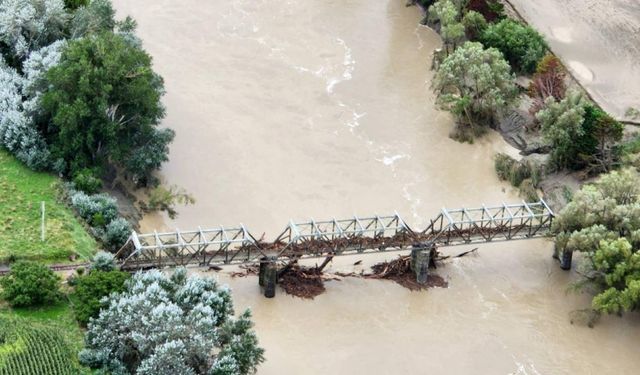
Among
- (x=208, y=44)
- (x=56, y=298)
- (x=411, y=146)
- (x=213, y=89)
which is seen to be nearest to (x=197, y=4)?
(x=208, y=44)

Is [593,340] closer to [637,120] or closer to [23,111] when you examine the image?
[637,120]

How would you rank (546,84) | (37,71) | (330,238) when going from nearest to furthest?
1. (330,238)
2. (37,71)
3. (546,84)

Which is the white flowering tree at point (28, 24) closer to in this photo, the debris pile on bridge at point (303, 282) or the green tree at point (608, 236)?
the debris pile on bridge at point (303, 282)

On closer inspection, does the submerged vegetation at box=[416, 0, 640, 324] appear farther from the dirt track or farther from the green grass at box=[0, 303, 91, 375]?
the green grass at box=[0, 303, 91, 375]

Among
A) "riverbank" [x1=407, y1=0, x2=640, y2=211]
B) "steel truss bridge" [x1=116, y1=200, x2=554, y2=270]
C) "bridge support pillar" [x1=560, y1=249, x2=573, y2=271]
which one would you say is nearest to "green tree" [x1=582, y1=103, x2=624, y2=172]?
"riverbank" [x1=407, y1=0, x2=640, y2=211]

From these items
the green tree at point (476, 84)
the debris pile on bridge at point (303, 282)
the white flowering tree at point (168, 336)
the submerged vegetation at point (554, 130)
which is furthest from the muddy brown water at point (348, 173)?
the white flowering tree at point (168, 336)

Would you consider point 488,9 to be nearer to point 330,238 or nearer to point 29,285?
point 330,238

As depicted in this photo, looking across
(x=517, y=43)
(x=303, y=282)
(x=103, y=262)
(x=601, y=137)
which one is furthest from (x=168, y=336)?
(x=517, y=43)
